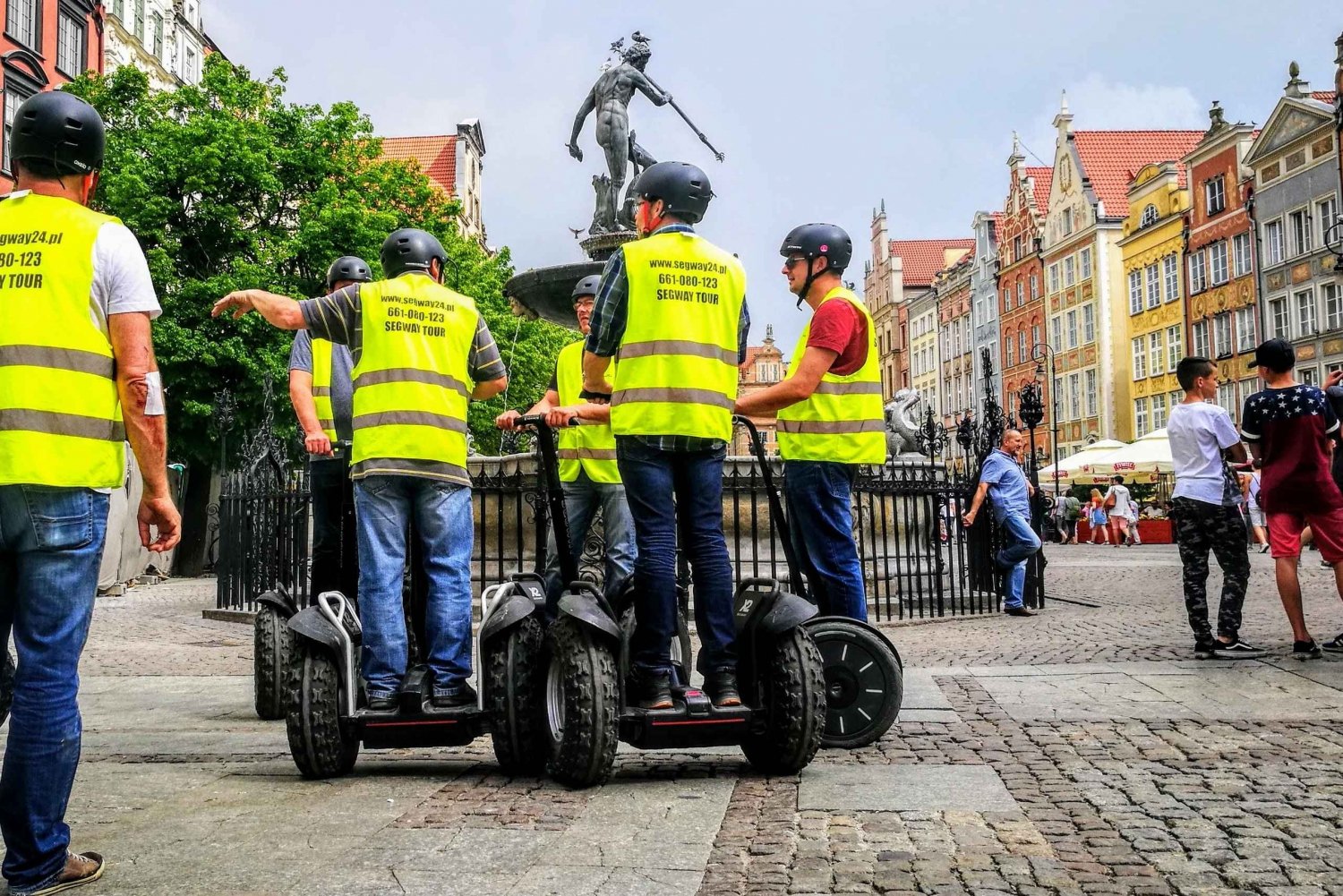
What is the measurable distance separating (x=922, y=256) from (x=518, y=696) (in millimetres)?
98208

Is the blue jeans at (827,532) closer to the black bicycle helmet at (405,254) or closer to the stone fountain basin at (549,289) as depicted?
the black bicycle helmet at (405,254)

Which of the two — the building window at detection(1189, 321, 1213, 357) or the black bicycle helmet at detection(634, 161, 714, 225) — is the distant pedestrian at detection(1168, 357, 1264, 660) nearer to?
the black bicycle helmet at detection(634, 161, 714, 225)

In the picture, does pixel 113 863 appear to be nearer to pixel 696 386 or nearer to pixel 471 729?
pixel 471 729

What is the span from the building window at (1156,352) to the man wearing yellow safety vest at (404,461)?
55.4 meters

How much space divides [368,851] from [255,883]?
0.37m

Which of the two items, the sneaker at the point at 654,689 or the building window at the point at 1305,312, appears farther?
the building window at the point at 1305,312

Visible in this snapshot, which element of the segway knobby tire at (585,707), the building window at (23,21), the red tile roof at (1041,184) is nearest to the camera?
the segway knobby tire at (585,707)

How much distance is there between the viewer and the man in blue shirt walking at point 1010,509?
39.8 feet

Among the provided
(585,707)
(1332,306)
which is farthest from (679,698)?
(1332,306)

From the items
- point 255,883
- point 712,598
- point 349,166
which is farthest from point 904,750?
point 349,166

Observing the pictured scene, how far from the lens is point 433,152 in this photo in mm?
74000

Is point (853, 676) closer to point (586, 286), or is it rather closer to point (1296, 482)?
point (586, 286)

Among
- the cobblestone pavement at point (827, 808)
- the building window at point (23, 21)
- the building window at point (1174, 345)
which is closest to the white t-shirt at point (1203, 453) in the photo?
the cobblestone pavement at point (827, 808)

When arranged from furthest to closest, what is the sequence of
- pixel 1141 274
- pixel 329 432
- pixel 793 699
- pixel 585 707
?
pixel 1141 274 → pixel 329 432 → pixel 793 699 → pixel 585 707
